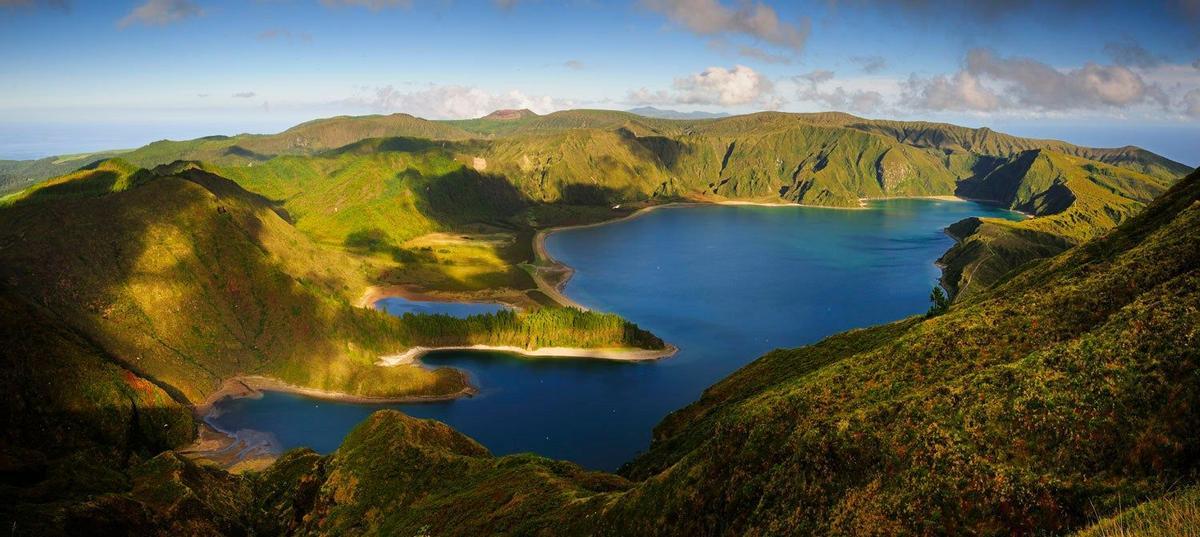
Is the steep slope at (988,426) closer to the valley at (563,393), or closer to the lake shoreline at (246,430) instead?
the valley at (563,393)

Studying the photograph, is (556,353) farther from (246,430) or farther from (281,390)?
(246,430)

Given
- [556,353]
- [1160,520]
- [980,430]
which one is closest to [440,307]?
[556,353]

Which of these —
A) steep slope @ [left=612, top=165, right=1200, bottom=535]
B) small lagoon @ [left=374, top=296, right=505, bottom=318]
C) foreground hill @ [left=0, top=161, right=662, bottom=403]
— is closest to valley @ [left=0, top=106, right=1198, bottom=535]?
steep slope @ [left=612, top=165, right=1200, bottom=535]

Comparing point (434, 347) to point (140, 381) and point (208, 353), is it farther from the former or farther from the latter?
point (140, 381)

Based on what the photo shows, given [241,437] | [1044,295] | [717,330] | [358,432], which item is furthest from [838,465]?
[717,330]

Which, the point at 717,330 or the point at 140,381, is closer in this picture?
the point at 140,381

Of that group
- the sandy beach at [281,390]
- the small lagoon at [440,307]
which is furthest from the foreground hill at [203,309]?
the small lagoon at [440,307]
